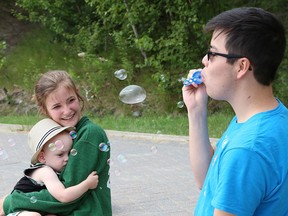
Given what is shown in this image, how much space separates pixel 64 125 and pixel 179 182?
12.9 feet

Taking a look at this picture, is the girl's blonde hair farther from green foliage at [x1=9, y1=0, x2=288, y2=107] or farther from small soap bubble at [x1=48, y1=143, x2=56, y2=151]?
green foliage at [x1=9, y1=0, x2=288, y2=107]

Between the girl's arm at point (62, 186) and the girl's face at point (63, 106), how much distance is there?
0.95 ft

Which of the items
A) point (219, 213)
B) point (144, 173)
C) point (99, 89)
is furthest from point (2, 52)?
point (219, 213)

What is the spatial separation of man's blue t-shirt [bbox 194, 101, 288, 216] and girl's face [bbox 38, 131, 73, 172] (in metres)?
1.27

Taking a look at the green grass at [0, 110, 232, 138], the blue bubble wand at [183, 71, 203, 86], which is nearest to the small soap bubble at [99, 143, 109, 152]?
the blue bubble wand at [183, 71, 203, 86]

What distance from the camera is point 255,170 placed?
6.28 ft

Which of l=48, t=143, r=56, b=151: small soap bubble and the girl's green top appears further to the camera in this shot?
l=48, t=143, r=56, b=151: small soap bubble

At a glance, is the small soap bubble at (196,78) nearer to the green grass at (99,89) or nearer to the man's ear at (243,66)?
the man's ear at (243,66)

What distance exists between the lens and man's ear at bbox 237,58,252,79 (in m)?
2.07

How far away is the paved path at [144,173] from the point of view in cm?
598

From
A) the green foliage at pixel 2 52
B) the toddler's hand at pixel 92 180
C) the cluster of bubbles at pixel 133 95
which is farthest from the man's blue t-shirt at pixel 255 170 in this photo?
the green foliage at pixel 2 52

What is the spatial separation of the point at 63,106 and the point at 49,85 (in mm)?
132

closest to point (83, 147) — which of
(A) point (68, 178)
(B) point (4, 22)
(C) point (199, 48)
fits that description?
(A) point (68, 178)

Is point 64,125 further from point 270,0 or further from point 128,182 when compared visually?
point 270,0
